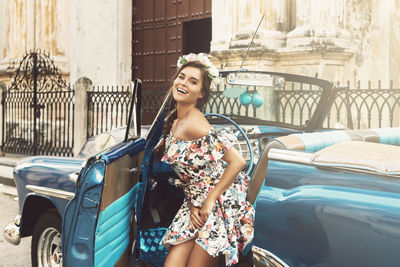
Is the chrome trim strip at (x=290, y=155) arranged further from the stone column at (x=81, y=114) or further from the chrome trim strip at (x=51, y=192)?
the stone column at (x=81, y=114)

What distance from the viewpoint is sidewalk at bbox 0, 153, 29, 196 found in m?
9.27

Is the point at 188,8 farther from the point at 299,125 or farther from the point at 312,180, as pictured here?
the point at 312,180

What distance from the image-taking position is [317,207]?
1.91 m

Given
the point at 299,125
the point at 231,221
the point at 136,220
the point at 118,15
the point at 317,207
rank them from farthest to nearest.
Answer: the point at 118,15, the point at 299,125, the point at 136,220, the point at 231,221, the point at 317,207

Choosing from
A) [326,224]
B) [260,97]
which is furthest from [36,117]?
[326,224]

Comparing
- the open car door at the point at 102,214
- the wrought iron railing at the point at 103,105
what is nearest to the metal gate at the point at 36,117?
the wrought iron railing at the point at 103,105

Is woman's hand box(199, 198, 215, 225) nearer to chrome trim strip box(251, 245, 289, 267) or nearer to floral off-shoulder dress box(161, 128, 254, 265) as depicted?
floral off-shoulder dress box(161, 128, 254, 265)

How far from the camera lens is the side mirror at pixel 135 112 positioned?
117 inches

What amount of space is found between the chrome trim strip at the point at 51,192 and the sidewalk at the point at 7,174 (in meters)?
5.58

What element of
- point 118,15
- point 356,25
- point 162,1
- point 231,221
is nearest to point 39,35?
point 118,15

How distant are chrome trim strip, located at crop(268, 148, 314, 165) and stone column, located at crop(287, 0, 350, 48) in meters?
7.88

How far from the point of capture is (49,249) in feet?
12.4

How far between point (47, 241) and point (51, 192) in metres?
0.46

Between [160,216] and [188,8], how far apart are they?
10621mm
